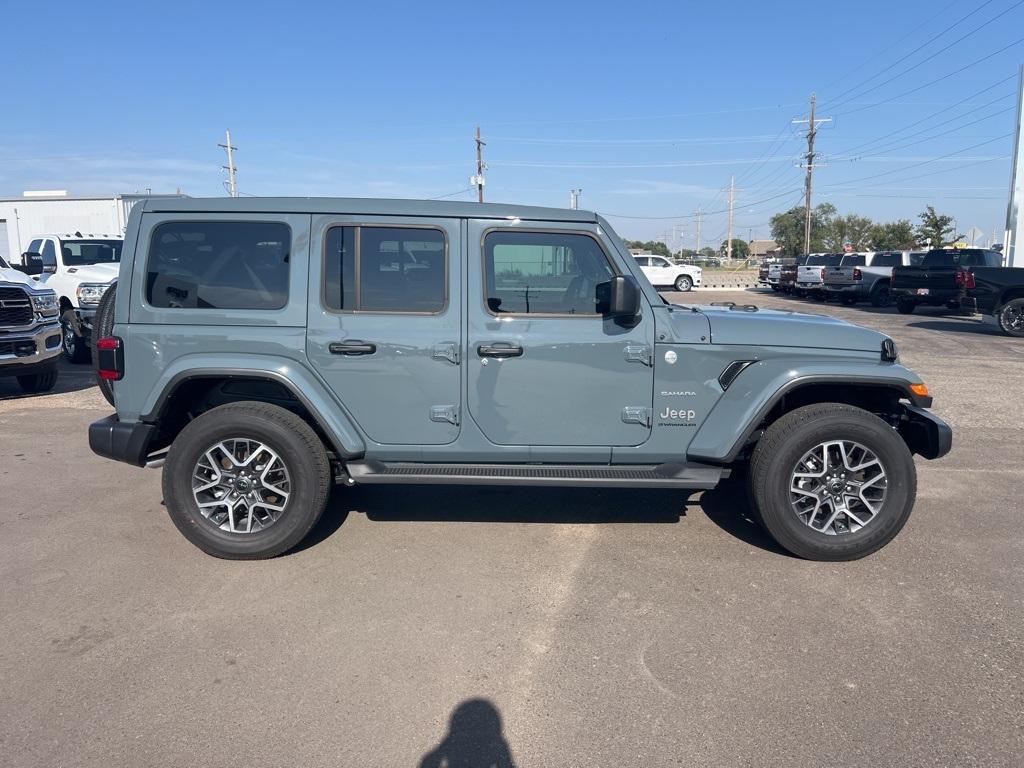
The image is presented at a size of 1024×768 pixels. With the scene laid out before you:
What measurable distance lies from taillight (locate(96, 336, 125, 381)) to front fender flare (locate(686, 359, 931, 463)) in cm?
336

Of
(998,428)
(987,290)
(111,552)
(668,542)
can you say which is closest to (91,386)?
(111,552)

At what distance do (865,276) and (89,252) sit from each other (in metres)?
21.3

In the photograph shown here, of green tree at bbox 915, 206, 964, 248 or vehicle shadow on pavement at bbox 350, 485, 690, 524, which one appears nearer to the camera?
vehicle shadow on pavement at bbox 350, 485, 690, 524

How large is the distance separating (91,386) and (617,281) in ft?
28.1

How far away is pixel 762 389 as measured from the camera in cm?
418

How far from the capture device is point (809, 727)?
284cm

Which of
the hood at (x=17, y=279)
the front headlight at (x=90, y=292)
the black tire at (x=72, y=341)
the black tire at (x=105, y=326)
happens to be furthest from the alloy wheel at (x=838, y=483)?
the black tire at (x=72, y=341)

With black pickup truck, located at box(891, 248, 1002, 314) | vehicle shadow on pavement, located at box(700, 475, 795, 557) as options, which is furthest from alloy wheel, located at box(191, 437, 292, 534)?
black pickup truck, located at box(891, 248, 1002, 314)

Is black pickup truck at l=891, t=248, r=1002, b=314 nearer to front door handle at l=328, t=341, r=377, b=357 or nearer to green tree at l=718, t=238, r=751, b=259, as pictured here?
front door handle at l=328, t=341, r=377, b=357

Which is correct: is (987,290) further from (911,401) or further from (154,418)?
(154,418)


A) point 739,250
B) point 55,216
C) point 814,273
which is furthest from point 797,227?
point 55,216

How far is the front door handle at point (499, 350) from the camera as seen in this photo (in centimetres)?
420

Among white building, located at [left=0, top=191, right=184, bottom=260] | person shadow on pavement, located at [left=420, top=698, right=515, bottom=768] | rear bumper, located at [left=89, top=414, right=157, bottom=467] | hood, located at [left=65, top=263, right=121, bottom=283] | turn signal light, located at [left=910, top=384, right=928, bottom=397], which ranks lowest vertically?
person shadow on pavement, located at [left=420, top=698, right=515, bottom=768]

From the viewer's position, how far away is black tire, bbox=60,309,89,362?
1176cm
